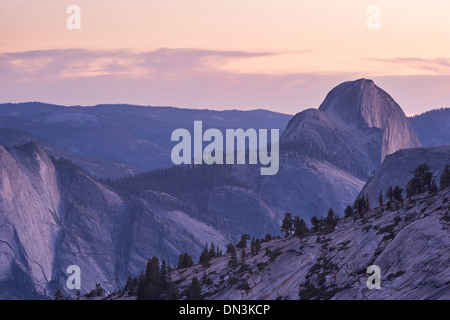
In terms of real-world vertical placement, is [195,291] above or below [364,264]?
below

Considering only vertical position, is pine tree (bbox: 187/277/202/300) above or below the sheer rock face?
below

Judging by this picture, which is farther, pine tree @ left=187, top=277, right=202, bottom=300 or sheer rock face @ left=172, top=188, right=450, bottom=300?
pine tree @ left=187, top=277, right=202, bottom=300

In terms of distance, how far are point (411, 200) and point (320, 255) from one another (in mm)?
21029

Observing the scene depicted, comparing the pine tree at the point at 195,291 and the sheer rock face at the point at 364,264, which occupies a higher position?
the sheer rock face at the point at 364,264

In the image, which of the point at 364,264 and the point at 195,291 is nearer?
the point at 364,264

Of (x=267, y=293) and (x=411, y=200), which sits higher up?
(x=411, y=200)

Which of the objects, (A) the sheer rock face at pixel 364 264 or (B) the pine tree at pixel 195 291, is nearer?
(A) the sheer rock face at pixel 364 264

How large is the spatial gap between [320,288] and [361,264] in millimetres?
7405
